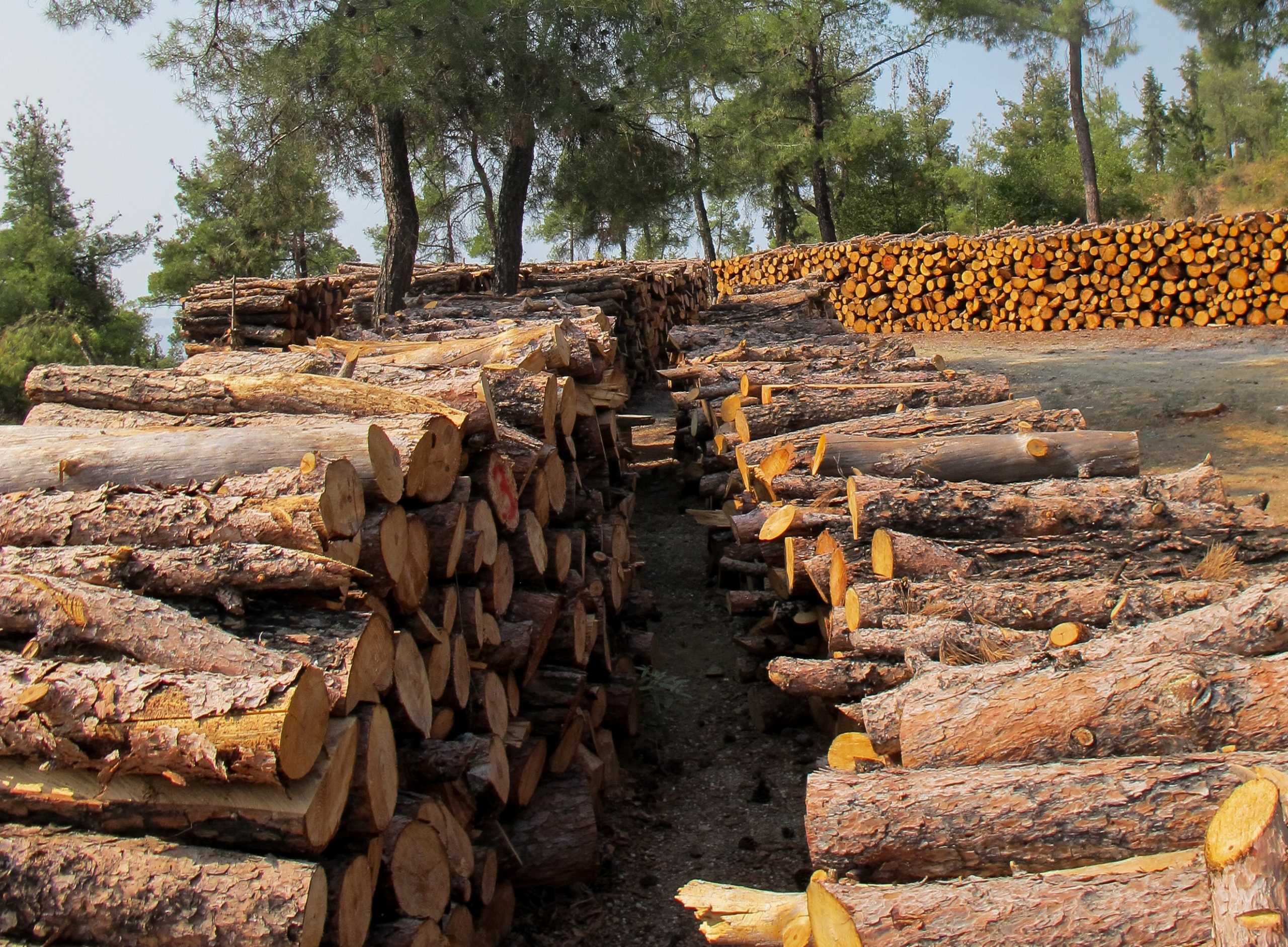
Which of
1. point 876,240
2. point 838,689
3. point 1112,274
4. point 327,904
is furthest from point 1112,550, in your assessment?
point 876,240

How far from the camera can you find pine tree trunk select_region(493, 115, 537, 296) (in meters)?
11.5

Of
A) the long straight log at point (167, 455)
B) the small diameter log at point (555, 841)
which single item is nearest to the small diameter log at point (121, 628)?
the long straight log at point (167, 455)

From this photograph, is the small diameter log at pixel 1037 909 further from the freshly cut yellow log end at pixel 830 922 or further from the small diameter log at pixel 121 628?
the small diameter log at pixel 121 628

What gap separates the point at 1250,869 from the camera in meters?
2.01

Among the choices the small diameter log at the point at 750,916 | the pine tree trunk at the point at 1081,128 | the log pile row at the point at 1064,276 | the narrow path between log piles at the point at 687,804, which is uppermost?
the pine tree trunk at the point at 1081,128

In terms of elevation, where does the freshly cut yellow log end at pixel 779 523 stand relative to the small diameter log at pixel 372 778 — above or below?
above

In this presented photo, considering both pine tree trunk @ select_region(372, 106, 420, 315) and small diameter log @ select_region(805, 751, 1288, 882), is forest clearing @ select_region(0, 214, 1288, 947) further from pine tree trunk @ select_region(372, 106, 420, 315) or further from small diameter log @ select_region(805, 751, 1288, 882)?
pine tree trunk @ select_region(372, 106, 420, 315)

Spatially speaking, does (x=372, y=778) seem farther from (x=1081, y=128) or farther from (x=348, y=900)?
(x=1081, y=128)

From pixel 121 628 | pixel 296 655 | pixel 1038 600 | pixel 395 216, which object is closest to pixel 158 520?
pixel 121 628

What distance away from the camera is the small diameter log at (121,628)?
3004 millimetres

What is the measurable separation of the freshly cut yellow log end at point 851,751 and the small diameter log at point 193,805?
161cm

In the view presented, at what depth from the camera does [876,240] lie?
1780 cm

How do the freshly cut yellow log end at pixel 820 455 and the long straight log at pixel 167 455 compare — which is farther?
the freshly cut yellow log end at pixel 820 455

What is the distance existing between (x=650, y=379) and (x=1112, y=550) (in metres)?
10.4
